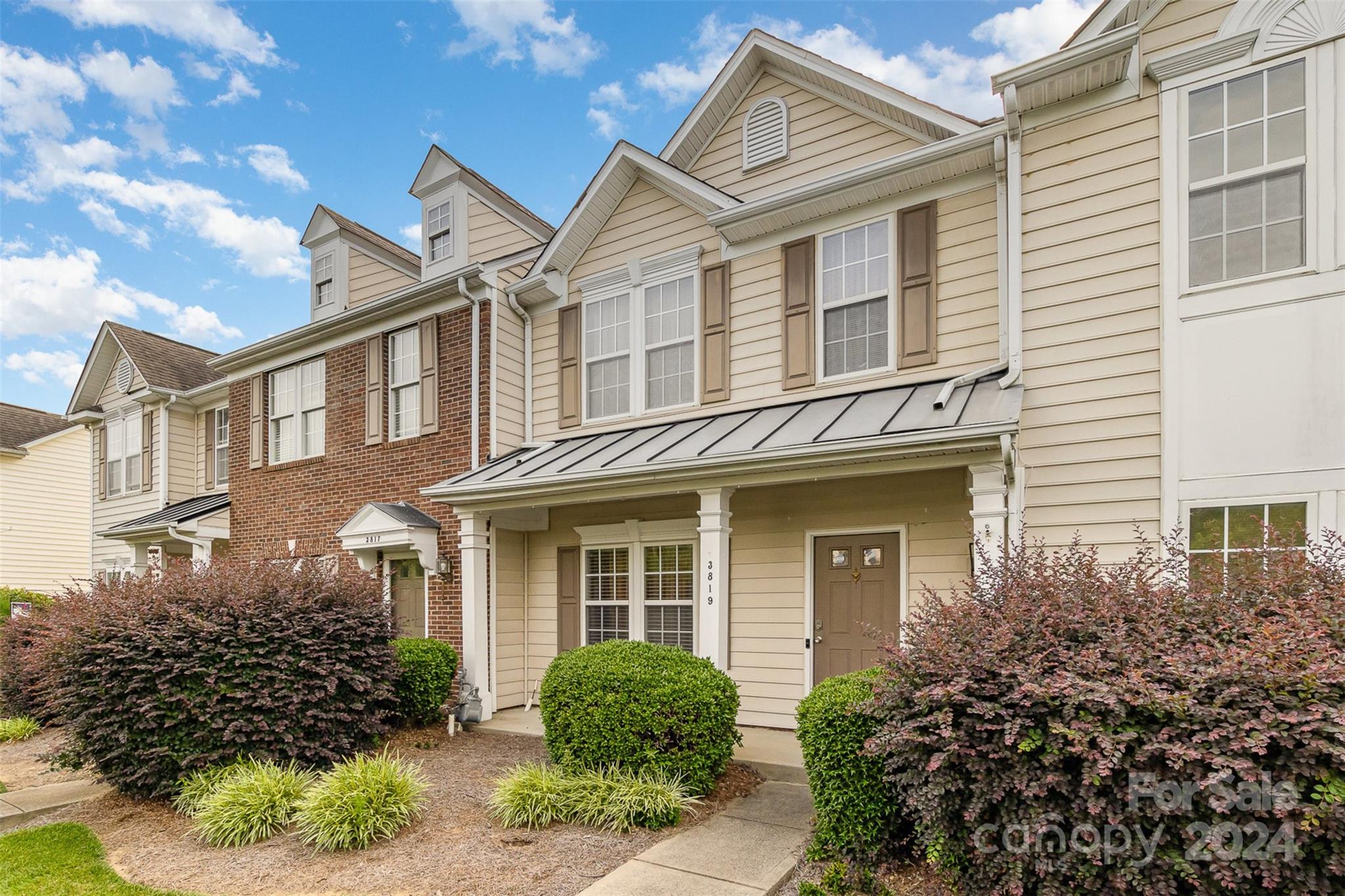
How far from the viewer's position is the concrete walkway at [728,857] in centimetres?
441

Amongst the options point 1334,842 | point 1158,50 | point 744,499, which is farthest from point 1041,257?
point 1334,842

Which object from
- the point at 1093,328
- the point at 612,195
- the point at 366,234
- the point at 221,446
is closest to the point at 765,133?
the point at 612,195

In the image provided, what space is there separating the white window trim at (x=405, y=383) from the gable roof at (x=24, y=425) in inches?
602

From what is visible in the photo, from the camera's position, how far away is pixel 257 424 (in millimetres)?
13852

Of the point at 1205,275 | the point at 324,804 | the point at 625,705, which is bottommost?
the point at 324,804

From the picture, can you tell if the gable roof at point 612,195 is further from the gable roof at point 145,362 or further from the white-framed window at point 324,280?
the gable roof at point 145,362

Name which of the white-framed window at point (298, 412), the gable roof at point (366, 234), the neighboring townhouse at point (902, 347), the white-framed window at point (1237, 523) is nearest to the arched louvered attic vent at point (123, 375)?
the white-framed window at point (298, 412)

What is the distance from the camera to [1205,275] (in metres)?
6.07

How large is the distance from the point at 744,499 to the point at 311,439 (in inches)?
329

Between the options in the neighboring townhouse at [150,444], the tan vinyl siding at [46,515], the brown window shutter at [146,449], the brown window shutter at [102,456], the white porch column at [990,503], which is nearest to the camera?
the white porch column at [990,503]

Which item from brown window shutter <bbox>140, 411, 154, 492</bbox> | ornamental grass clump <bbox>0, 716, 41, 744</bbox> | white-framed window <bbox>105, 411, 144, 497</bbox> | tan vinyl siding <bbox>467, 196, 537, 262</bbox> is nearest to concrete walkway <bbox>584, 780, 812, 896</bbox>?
tan vinyl siding <bbox>467, 196, 537, 262</bbox>

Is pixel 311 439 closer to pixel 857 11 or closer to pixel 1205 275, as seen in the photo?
pixel 857 11

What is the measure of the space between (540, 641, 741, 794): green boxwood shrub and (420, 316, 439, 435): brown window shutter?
18.7ft

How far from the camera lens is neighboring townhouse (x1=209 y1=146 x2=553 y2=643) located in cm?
1046
